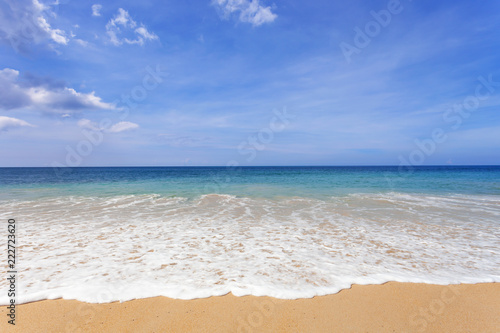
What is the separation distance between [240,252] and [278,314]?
268cm

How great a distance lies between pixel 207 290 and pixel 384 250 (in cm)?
497

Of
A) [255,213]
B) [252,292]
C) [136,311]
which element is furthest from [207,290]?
[255,213]

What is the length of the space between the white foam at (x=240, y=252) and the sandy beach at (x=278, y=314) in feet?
0.84

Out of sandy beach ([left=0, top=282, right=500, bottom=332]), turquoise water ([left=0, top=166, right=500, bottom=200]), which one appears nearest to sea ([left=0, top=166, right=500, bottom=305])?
sandy beach ([left=0, top=282, right=500, bottom=332])

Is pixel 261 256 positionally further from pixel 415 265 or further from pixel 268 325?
pixel 415 265

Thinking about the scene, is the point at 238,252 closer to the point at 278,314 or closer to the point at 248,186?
the point at 278,314

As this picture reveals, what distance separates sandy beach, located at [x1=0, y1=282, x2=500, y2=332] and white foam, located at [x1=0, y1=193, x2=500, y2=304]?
255mm

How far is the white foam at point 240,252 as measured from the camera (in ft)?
15.3

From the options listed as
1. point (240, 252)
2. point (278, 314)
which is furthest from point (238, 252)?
point (278, 314)

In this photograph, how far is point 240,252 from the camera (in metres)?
6.44

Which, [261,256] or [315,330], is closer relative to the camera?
[315,330]

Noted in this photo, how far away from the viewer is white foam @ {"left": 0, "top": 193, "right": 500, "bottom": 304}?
4.66 meters

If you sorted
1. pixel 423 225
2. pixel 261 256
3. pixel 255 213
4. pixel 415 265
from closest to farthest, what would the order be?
pixel 415 265
pixel 261 256
pixel 423 225
pixel 255 213

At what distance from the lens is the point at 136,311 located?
12.8ft
